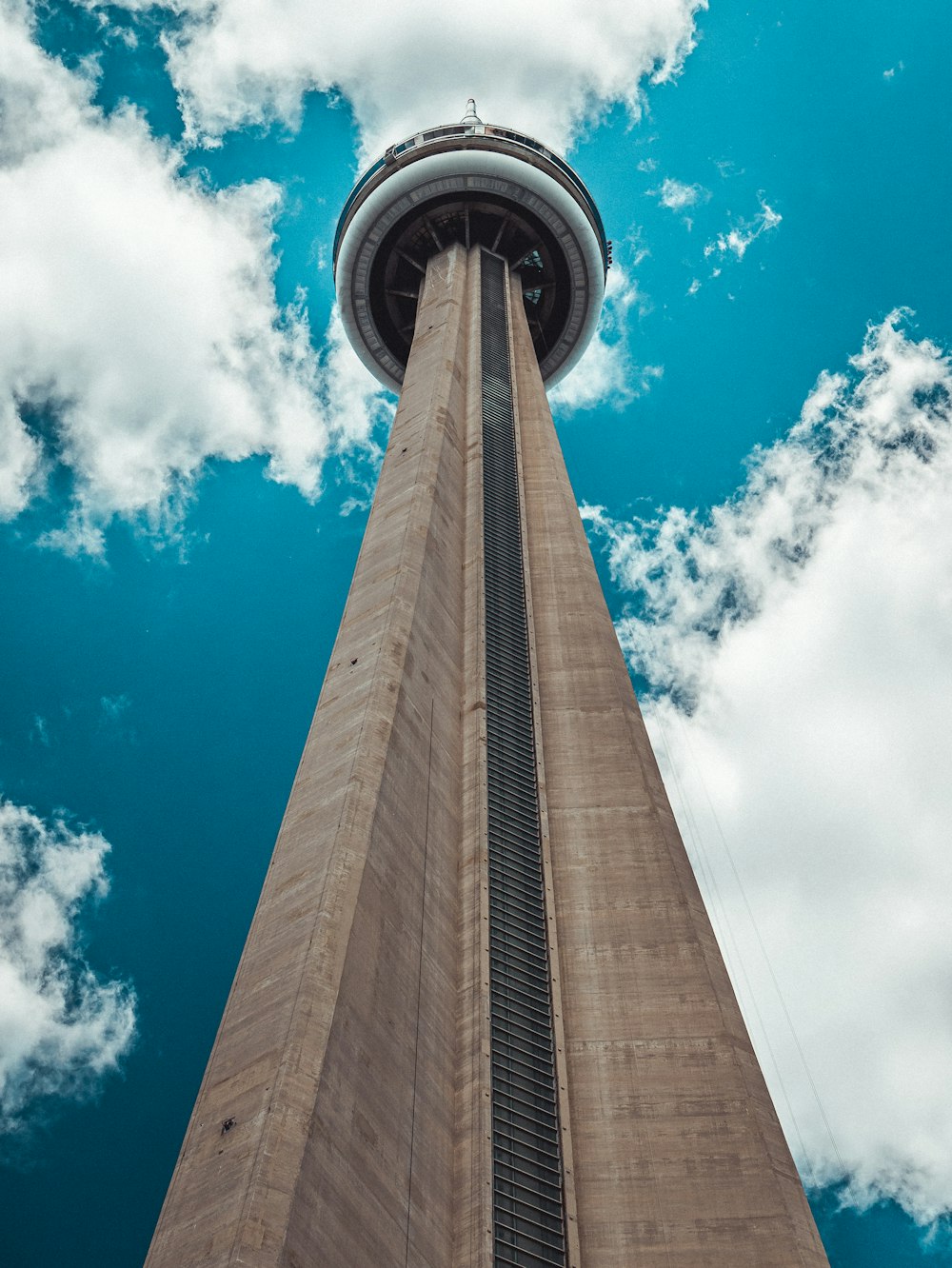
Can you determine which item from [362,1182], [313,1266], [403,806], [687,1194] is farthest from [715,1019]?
[313,1266]

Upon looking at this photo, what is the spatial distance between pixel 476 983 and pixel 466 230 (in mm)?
29303

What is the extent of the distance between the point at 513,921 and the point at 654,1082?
274 centimetres

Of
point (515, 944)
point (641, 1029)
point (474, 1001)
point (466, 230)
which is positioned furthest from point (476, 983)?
point (466, 230)

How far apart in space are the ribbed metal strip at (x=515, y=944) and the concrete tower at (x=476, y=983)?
0.04 m

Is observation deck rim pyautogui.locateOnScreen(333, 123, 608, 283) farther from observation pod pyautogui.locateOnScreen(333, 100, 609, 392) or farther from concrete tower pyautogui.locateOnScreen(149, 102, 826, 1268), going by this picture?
concrete tower pyautogui.locateOnScreen(149, 102, 826, 1268)

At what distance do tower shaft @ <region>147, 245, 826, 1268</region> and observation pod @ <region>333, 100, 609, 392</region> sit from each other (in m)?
20.0

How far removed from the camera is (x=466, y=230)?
1486 inches

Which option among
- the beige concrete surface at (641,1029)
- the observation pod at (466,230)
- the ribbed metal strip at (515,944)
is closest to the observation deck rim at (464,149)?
the observation pod at (466,230)

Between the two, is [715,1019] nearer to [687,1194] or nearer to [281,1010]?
[687,1194]

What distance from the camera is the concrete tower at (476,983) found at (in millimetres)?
10016

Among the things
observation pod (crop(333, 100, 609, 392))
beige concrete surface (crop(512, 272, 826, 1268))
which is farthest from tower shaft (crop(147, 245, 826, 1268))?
observation pod (crop(333, 100, 609, 392))

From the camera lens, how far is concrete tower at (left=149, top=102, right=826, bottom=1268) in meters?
10.0

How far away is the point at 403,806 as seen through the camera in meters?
14.8

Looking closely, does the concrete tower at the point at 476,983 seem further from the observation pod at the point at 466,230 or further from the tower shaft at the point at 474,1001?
the observation pod at the point at 466,230
